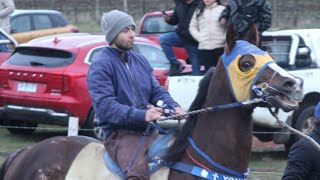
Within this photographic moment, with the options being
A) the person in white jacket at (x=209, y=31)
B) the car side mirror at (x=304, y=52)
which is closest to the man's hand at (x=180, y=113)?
the person in white jacket at (x=209, y=31)

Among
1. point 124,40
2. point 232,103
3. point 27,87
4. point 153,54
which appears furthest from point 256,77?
point 153,54

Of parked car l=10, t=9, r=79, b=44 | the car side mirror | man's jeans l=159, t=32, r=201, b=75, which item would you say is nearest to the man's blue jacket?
the car side mirror

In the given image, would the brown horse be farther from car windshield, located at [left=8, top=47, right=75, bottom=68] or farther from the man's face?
car windshield, located at [left=8, top=47, right=75, bottom=68]

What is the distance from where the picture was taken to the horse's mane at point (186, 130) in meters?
5.94

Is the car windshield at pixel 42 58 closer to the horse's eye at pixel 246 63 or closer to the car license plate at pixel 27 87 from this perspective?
the car license plate at pixel 27 87

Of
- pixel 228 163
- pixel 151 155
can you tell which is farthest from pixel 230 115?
pixel 151 155

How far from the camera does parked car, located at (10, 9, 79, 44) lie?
68.6 ft

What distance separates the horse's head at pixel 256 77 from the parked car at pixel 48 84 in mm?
7066

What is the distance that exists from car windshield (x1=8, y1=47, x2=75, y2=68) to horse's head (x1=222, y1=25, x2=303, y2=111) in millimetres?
7724

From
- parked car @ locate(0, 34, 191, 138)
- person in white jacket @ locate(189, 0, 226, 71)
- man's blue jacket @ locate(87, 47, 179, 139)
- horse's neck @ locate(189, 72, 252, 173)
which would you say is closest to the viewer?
horse's neck @ locate(189, 72, 252, 173)

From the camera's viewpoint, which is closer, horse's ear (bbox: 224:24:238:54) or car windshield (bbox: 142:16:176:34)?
horse's ear (bbox: 224:24:238:54)

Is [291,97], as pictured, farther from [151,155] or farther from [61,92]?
[61,92]

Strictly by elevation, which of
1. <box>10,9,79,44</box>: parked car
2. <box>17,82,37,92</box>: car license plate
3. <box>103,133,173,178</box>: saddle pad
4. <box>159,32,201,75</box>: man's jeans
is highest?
<box>103,133,173,178</box>: saddle pad

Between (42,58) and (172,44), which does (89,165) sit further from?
(172,44)
